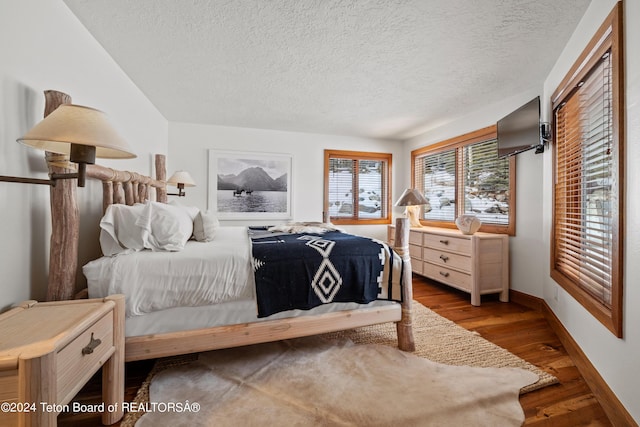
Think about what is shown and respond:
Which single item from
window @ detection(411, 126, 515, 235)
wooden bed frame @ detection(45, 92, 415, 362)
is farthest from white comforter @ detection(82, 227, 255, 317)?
window @ detection(411, 126, 515, 235)

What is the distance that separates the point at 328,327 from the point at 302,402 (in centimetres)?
48

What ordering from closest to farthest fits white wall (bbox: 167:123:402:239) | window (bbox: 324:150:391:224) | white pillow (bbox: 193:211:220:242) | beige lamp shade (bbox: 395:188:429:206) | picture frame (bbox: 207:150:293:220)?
white pillow (bbox: 193:211:220:242)
beige lamp shade (bbox: 395:188:429:206)
white wall (bbox: 167:123:402:239)
picture frame (bbox: 207:150:293:220)
window (bbox: 324:150:391:224)

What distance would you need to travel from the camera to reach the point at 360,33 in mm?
1934

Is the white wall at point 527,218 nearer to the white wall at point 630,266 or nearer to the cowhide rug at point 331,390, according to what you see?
the white wall at point 630,266

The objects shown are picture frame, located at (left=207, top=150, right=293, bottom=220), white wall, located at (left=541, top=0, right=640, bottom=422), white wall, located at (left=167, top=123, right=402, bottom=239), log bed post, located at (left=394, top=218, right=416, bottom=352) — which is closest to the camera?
white wall, located at (left=541, top=0, right=640, bottom=422)

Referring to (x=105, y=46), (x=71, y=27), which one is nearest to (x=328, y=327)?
(x=71, y=27)

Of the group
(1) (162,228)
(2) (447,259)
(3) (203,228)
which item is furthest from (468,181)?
(1) (162,228)

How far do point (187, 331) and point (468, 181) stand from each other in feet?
12.3

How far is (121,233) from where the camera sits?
164cm

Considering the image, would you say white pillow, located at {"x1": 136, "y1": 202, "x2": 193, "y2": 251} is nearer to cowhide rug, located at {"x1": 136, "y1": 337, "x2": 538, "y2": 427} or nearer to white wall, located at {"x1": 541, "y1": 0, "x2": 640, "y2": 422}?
cowhide rug, located at {"x1": 136, "y1": 337, "x2": 538, "y2": 427}

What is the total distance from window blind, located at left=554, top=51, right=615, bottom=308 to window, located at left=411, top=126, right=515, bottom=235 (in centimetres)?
81

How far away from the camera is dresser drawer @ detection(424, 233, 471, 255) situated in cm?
308

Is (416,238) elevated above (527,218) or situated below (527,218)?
below

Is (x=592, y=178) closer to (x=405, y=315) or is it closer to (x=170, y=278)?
(x=405, y=315)
